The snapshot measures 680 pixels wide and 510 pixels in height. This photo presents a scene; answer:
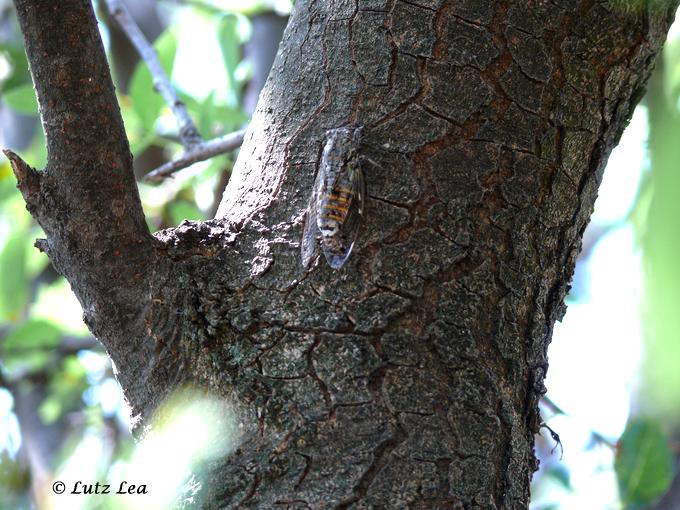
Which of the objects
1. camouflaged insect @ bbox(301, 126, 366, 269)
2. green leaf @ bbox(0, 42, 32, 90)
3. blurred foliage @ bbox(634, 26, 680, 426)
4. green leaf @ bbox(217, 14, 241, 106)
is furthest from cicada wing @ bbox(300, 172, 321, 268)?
green leaf @ bbox(0, 42, 32, 90)

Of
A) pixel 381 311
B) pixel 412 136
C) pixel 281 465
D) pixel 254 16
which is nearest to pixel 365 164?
pixel 412 136

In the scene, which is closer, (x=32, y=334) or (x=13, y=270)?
(x=32, y=334)

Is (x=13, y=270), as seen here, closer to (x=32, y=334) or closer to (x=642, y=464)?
(x=32, y=334)

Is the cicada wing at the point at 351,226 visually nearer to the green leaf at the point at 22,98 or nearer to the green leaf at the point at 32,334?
the green leaf at the point at 22,98

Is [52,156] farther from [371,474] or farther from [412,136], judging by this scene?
[371,474]

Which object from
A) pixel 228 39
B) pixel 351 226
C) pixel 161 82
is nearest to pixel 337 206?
pixel 351 226

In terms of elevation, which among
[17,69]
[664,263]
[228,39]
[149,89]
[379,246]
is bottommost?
[664,263]

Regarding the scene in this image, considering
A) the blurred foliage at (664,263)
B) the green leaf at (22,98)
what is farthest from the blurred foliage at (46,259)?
the blurred foliage at (664,263)
